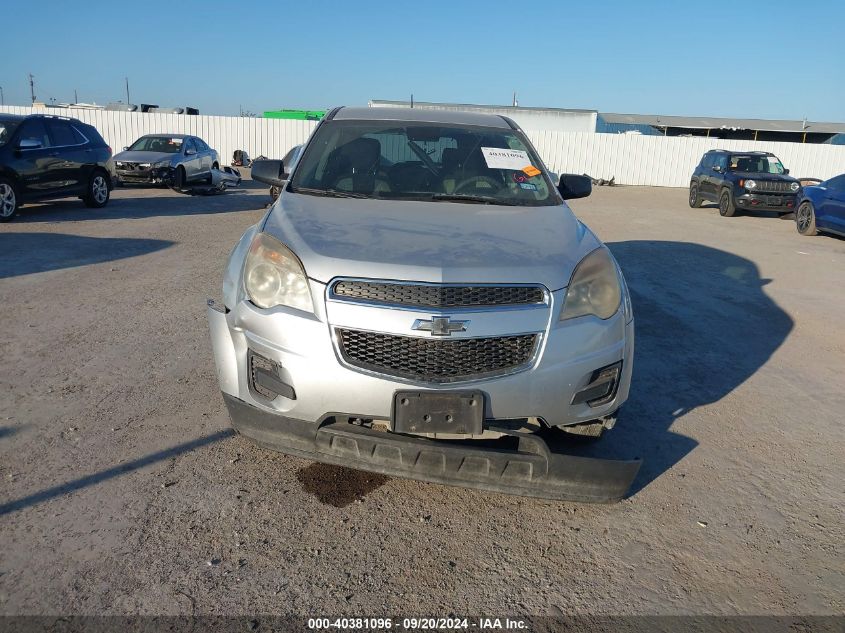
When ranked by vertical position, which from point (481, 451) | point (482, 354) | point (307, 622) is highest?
point (482, 354)

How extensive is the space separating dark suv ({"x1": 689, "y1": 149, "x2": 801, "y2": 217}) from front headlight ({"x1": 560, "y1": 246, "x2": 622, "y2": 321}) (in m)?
16.6

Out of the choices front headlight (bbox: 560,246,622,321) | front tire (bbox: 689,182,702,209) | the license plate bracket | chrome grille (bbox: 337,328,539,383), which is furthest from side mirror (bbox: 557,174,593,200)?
front tire (bbox: 689,182,702,209)

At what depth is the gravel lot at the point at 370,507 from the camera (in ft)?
8.71

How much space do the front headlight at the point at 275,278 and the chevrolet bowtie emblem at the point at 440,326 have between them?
0.48 metres

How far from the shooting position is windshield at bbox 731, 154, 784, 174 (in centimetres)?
1883

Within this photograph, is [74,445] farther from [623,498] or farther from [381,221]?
[623,498]

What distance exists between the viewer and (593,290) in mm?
3270

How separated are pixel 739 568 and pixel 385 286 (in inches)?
74.5

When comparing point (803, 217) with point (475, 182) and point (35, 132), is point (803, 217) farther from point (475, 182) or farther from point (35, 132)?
point (35, 132)

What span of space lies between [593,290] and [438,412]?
967mm

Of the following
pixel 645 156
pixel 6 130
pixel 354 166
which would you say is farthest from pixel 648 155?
pixel 354 166

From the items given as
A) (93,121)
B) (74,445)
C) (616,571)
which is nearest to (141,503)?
(74,445)

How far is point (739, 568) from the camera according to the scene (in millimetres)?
2916

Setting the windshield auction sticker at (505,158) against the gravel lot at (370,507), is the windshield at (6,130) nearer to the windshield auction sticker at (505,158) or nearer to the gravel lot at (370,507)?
the gravel lot at (370,507)
